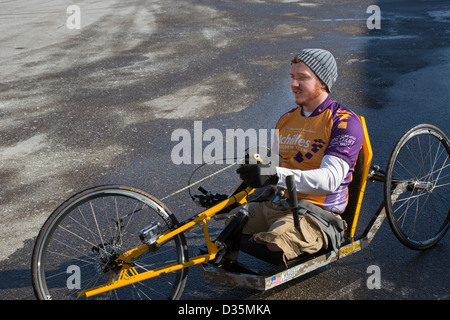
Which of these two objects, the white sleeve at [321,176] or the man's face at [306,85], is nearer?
the white sleeve at [321,176]

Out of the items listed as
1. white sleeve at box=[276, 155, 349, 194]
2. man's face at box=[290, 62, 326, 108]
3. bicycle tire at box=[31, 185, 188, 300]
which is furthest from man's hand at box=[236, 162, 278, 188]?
man's face at box=[290, 62, 326, 108]

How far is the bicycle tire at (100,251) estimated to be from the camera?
3324 millimetres

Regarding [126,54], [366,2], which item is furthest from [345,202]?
[366,2]

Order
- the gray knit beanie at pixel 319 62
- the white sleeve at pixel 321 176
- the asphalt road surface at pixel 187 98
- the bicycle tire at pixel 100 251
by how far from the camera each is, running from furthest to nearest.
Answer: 1. the asphalt road surface at pixel 187 98
2. the gray knit beanie at pixel 319 62
3. the white sleeve at pixel 321 176
4. the bicycle tire at pixel 100 251

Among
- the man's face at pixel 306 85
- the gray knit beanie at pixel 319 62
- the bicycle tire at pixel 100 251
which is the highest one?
the gray knit beanie at pixel 319 62

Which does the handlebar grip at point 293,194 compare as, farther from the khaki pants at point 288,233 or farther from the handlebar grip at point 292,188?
the khaki pants at point 288,233

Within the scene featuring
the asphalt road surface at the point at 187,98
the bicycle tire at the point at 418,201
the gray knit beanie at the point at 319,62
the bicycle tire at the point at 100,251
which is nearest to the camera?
the bicycle tire at the point at 100,251

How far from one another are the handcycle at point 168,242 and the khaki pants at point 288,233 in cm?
12

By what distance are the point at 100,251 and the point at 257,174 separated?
1.08 metres

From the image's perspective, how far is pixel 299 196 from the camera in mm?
3811

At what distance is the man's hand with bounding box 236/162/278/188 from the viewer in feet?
11.0

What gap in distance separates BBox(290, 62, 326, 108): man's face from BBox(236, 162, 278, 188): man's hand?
0.72m

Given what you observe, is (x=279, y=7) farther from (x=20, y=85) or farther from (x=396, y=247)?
(x=396, y=247)

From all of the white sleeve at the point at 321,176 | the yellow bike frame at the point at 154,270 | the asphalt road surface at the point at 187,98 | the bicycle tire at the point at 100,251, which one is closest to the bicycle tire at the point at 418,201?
the asphalt road surface at the point at 187,98
